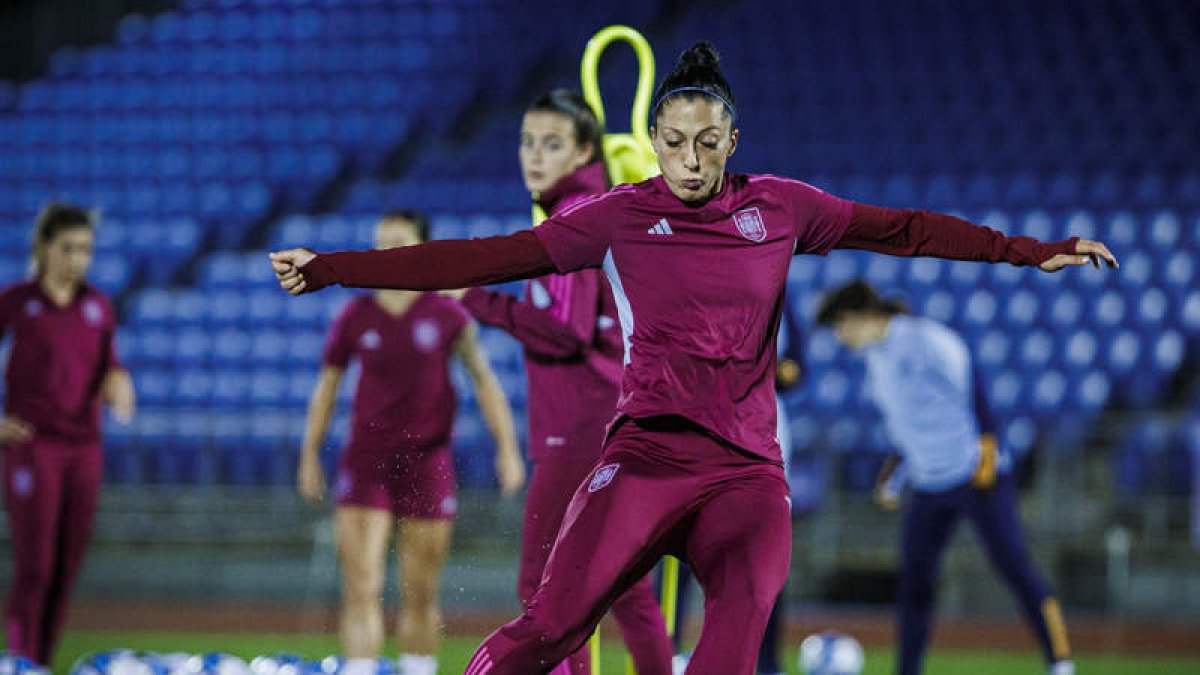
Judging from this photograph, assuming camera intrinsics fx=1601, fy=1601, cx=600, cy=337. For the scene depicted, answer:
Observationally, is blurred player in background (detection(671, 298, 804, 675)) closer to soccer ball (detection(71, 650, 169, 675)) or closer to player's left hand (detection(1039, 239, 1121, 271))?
soccer ball (detection(71, 650, 169, 675))

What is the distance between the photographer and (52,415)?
7191 millimetres

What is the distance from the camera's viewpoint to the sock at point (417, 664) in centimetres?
663

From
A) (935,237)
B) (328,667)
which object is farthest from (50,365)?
(935,237)

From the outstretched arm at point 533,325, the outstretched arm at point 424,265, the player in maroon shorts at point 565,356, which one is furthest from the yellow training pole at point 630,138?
the outstretched arm at point 424,265

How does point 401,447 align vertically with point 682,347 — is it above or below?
below

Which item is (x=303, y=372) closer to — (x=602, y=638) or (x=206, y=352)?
(x=206, y=352)

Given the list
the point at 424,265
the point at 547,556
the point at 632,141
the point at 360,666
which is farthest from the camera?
the point at 360,666

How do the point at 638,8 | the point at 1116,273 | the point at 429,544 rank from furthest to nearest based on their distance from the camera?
the point at 638,8 → the point at 1116,273 → the point at 429,544

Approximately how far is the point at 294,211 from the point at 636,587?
12.8 metres

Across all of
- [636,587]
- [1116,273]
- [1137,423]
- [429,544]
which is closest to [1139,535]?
[1137,423]

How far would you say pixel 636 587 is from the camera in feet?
16.5

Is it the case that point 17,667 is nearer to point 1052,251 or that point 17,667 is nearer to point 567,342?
point 567,342

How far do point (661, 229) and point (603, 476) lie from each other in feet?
2.06

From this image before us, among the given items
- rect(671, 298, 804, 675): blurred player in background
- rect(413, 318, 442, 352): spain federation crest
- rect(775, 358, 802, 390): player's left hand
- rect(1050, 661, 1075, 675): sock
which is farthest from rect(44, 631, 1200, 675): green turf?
rect(413, 318, 442, 352): spain federation crest
